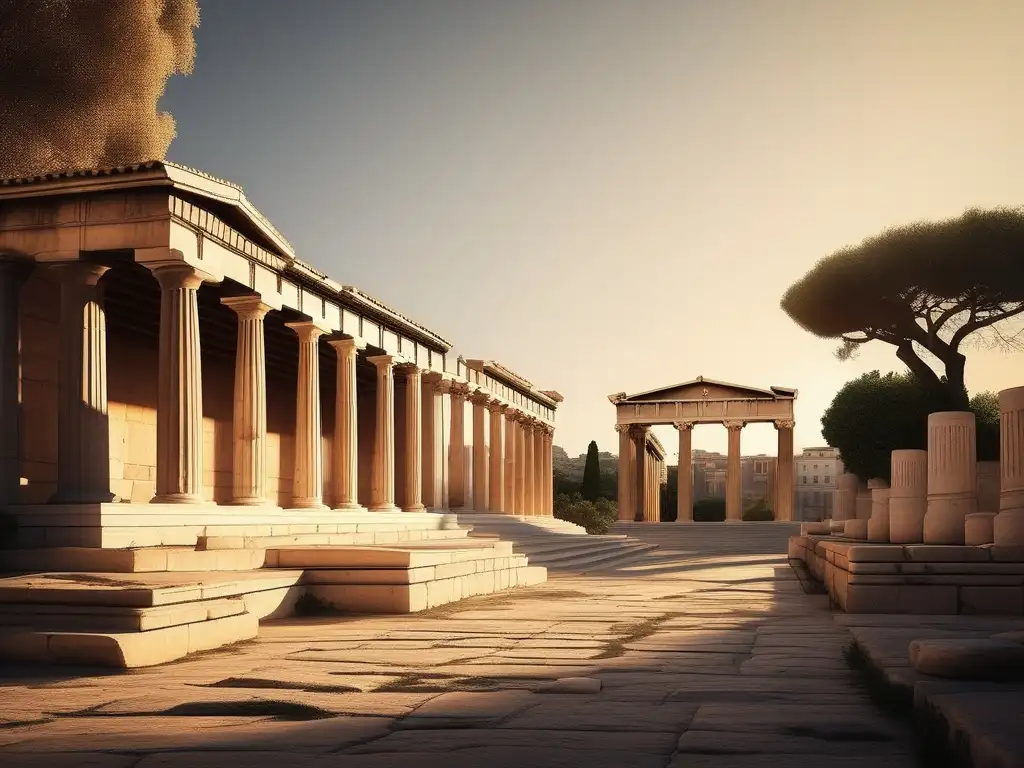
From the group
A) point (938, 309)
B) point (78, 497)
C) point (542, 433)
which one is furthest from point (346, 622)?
point (542, 433)

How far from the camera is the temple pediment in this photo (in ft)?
183

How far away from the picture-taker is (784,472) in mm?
55125

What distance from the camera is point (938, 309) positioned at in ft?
129

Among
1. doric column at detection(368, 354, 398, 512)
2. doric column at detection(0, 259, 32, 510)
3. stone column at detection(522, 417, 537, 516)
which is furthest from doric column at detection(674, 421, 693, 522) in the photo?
doric column at detection(0, 259, 32, 510)

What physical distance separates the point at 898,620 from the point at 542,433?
→ 142 feet

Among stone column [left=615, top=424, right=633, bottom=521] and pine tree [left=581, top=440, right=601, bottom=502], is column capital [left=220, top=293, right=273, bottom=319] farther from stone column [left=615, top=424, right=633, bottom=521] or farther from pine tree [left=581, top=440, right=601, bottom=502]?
pine tree [left=581, top=440, right=601, bottom=502]

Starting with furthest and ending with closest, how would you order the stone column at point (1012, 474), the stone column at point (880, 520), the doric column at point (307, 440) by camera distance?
the doric column at point (307, 440)
the stone column at point (880, 520)
the stone column at point (1012, 474)

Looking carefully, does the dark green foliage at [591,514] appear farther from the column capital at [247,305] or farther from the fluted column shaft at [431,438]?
the column capital at [247,305]

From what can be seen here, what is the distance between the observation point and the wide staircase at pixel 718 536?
149 ft

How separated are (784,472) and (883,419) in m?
18.4

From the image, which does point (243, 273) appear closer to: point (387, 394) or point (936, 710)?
point (387, 394)

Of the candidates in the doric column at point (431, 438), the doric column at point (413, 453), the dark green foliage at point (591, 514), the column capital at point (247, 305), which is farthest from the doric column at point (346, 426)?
the dark green foliage at point (591, 514)

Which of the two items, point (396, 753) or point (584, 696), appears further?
point (584, 696)

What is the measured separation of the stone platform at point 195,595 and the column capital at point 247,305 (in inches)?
297
